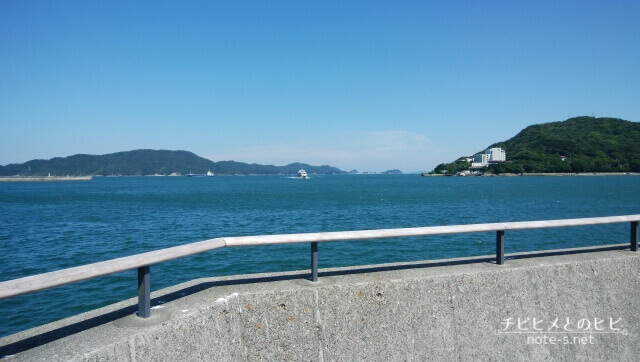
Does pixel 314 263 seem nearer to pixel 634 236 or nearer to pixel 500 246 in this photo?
pixel 500 246

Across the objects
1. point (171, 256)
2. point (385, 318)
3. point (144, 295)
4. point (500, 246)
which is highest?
point (171, 256)

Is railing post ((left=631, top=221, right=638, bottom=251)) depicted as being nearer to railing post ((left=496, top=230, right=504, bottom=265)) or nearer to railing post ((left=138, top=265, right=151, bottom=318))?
railing post ((left=496, top=230, right=504, bottom=265))

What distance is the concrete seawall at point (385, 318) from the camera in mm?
3385

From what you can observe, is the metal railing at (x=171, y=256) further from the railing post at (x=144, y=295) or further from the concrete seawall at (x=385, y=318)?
the concrete seawall at (x=385, y=318)

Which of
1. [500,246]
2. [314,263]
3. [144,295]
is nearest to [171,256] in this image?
[144,295]

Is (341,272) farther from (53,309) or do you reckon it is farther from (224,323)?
(53,309)

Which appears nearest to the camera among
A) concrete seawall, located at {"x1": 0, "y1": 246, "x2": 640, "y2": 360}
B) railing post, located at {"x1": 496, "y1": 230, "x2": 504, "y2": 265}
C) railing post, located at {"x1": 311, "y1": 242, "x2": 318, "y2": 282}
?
concrete seawall, located at {"x1": 0, "y1": 246, "x2": 640, "y2": 360}

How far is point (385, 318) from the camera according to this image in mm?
4180

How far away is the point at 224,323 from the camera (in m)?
3.72

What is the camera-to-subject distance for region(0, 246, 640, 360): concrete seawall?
3.38 meters

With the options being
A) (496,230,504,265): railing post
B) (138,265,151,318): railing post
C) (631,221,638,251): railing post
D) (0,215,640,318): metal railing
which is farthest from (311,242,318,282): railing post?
(631,221,638,251): railing post

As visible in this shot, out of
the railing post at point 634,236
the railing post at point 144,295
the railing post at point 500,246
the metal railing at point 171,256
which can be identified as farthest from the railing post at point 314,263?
the railing post at point 634,236

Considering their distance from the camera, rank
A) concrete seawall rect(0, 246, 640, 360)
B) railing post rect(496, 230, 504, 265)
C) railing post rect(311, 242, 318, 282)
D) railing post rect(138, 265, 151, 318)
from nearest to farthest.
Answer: concrete seawall rect(0, 246, 640, 360)
railing post rect(138, 265, 151, 318)
railing post rect(311, 242, 318, 282)
railing post rect(496, 230, 504, 265)

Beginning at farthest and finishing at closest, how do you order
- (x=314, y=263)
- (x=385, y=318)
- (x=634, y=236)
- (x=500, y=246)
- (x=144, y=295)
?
(x=634, y=236)
(x=500, y=246)
(x=314, y=263)
(x=385, y=318)
(x=144, y=295)
